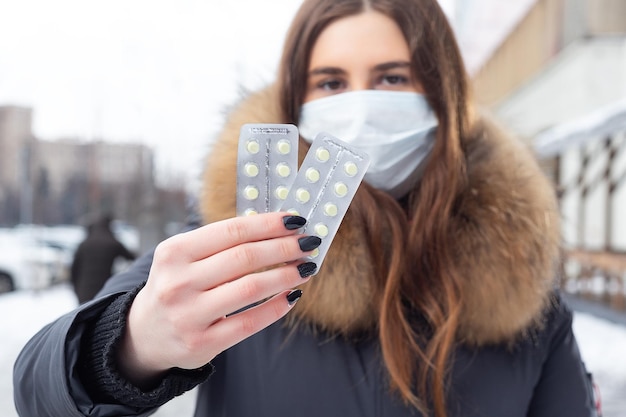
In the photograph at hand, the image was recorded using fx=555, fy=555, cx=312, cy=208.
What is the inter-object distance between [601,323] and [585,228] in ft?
10.8

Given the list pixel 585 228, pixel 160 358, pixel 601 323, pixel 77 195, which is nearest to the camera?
pixel 160 358

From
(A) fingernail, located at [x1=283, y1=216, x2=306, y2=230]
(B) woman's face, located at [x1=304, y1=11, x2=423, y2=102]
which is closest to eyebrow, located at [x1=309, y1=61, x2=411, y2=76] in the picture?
(B) woman's face, located at [x1=304, y1=11, x2=423, y2=102]

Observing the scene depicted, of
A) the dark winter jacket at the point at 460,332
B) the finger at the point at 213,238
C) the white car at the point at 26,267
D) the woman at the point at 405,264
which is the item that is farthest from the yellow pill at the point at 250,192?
the white car at the point at 26,267

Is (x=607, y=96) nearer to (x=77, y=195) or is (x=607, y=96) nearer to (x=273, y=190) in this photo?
(x=273, y=190)

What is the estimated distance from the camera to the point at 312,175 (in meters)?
0.91

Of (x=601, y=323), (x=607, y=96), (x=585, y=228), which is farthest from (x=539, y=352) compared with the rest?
(x=607, y=96)

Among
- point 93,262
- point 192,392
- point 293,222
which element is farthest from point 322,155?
point 93,262

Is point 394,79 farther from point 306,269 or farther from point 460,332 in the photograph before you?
point 306,269

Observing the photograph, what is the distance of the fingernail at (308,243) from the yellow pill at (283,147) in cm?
16

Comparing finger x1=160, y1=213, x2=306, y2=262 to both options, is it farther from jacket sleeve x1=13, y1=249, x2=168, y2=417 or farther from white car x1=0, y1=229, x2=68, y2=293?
white car x1=0, y1=229, x2=68, y2=293

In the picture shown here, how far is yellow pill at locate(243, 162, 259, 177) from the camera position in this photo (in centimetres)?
91

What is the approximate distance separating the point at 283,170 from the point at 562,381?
0.95 m

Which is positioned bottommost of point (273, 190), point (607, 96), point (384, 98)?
point (273, 190)

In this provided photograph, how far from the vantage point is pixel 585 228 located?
10883mm
